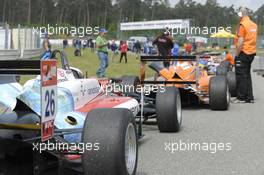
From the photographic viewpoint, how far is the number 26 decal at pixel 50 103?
368 cm

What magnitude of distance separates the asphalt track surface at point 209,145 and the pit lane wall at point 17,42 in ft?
59.3

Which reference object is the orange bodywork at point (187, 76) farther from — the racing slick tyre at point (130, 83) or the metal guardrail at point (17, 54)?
the metal guardrail at point (17, 54)

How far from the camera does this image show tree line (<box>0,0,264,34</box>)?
11581 centimetres

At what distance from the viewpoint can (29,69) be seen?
396 centimetres

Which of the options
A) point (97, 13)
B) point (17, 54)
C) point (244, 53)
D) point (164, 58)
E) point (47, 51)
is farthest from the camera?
point (97, 13)

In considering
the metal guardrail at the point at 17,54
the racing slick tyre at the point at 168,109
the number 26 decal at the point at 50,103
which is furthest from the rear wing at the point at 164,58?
the metal guardrail at the point at 17,54

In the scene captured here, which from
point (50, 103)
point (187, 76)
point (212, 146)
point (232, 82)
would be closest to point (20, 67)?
point (50, 103)

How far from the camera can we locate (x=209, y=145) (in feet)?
21.0

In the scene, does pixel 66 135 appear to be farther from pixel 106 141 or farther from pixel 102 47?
pixel 102 47

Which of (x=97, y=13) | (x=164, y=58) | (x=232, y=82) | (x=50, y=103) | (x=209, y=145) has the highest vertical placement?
(x=97, y=13)

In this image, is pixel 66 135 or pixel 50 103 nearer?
pixel 50 103

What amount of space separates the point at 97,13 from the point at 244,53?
380 feet

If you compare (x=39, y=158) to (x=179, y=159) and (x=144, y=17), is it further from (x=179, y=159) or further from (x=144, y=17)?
(x=144, y=17)

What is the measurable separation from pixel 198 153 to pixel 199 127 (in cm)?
187
